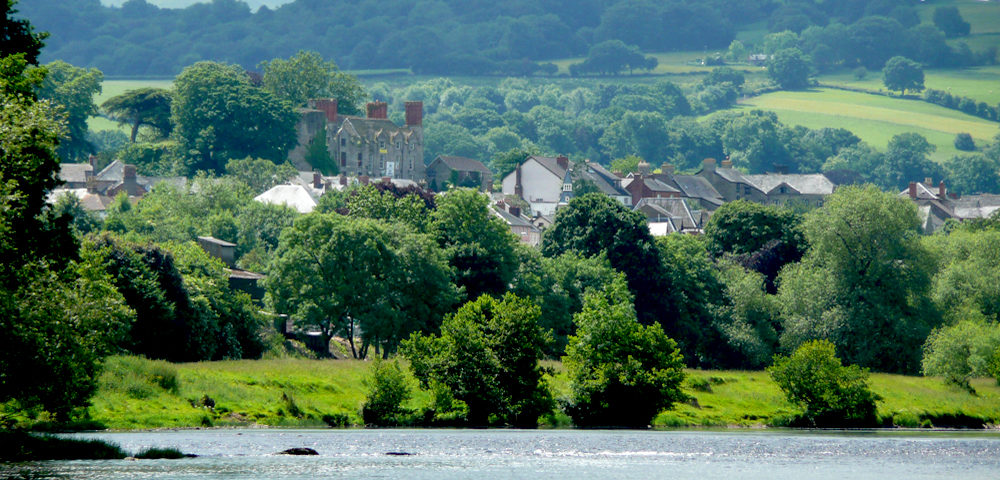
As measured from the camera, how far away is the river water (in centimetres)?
5119

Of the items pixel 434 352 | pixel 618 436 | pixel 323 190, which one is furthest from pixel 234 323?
pixel 323 190

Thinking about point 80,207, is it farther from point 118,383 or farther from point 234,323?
point 118,383

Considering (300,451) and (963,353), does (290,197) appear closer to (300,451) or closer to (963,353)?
(963,353)

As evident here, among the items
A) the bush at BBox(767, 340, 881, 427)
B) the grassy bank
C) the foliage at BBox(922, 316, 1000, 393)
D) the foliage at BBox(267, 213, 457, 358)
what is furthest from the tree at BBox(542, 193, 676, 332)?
the bush at BBox(767, 340, 881, 427)

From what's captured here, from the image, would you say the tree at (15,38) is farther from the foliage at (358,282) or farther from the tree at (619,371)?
the foliage at (358,282)

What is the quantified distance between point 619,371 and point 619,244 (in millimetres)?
39039

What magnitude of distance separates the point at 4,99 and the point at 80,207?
101626 millimetres

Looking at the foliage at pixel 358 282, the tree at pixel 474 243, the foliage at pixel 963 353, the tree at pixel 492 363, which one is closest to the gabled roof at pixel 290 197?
the tree at pixel 474 243

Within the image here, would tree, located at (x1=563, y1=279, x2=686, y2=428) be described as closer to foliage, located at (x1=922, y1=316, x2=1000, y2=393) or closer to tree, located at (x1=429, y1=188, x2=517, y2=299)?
tree, located at (x1=429, y1=188, x2=517, y2=299)

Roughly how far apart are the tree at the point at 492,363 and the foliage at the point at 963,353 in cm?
3056

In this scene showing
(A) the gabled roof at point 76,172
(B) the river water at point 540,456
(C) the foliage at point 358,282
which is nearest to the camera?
(B) the river water at point 540,456

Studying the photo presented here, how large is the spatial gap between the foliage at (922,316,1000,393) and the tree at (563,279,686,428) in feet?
81.1

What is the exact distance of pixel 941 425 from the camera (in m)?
83.2

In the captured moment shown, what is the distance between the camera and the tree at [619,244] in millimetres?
105938
